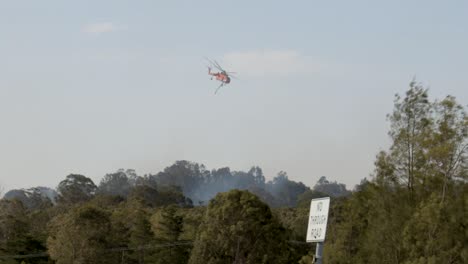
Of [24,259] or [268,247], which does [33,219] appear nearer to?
[24,259]

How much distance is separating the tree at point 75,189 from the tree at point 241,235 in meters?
64.1

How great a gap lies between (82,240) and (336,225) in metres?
15.9

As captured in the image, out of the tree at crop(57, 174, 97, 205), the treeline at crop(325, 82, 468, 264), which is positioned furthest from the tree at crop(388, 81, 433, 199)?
the tree at crop(57, 174, 97, 205)

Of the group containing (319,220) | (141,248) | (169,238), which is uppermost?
(169,238)

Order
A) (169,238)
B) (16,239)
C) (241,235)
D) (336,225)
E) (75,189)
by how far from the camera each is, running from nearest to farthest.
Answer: (336,225), (241,235), (16,239), (169,238), (75,189)

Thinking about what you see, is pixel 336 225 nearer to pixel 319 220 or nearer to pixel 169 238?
pixel 169 238

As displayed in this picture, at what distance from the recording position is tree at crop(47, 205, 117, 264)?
47906 mm

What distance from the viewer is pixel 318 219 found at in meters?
10.4

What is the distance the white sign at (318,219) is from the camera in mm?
10172

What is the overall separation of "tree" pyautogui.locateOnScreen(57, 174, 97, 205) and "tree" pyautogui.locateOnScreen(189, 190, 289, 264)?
64.1 meters

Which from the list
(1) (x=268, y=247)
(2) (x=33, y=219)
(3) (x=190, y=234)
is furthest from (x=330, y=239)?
(2) (x=33, y=219)

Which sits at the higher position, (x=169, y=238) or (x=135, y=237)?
(x=169, y=238)

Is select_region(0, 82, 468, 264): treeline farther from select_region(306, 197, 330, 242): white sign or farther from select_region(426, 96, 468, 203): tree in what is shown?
select_region(306, 197, 330, 242): white sign

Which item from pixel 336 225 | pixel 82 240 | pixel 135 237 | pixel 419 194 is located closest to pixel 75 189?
pixel 135 237
